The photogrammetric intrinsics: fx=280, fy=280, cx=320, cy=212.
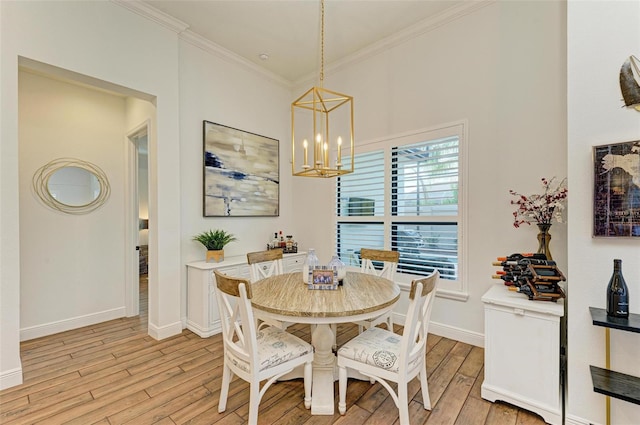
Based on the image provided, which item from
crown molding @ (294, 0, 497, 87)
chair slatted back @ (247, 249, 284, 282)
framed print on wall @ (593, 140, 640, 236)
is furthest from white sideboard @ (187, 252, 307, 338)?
crown molding @ (294, 0, 497, 87)

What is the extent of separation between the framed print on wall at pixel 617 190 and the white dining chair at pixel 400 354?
0.98 metres

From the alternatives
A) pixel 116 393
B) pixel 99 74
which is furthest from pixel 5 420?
pixel 99 74

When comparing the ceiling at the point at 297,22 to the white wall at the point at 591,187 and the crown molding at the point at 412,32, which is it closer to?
the crown molding at the point at 412,32

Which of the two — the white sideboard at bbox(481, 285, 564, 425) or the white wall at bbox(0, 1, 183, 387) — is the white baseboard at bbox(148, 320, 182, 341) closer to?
the white wall at bbox(0, 1, 183, 387)

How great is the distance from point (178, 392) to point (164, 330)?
43.7 inches

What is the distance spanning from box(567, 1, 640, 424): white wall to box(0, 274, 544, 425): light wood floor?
0.45m

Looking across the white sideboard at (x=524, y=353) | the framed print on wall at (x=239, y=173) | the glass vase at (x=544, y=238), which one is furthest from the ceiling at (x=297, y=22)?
the white sideboard at (x=524, y=353)

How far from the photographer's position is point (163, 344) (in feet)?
9.49

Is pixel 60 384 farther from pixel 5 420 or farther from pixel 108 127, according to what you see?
pixel 108 127

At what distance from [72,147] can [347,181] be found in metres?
3.42

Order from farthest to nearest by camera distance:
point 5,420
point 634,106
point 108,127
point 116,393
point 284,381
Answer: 1. point 108,127
2. point 284,381
3. point 116,393
4. point 5,420
5. point 634,106

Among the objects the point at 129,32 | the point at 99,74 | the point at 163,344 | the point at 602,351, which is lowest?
the point at 163,344

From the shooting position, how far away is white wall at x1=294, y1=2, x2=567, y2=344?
2420mm

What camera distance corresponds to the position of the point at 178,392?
2.10 metres
